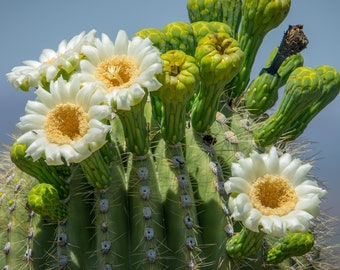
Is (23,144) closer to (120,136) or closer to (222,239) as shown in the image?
(120,136)

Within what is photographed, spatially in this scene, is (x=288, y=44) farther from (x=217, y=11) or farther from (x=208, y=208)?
(x=208, y=208)

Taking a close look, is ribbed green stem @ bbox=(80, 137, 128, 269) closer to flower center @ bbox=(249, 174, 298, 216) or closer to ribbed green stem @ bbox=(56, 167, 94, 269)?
ribbed green stem @ bbox=(56, 167, 94, 269)

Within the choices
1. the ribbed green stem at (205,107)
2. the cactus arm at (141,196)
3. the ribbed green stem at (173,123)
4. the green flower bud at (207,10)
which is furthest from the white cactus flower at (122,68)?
the green flower bud at (207,10)

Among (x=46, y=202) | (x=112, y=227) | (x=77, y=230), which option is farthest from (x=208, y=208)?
(x=46, y=202)

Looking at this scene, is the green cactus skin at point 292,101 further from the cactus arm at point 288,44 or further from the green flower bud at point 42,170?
the green flower bud at point 42,170

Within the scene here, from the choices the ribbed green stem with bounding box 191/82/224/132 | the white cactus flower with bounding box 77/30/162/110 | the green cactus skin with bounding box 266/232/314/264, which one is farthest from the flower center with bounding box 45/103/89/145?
the green cactus skin with bounding box 266/232/314/264
